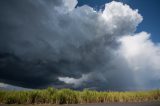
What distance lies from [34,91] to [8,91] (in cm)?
401

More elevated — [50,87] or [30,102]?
[50,87]

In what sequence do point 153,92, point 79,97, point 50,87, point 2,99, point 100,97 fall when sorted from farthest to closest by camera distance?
point 153,92 < point 100,97 < point 79,97 < point 50,87 < point 2,99

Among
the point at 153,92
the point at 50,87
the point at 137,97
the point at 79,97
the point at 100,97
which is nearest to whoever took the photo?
the point at 50,87

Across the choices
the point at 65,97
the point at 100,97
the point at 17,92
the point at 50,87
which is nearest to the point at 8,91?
the point at 17,92

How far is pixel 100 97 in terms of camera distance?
45312 millimetres

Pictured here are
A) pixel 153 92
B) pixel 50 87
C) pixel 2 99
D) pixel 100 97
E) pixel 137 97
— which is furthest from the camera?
pixel 153 92

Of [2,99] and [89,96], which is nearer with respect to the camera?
[2,99]

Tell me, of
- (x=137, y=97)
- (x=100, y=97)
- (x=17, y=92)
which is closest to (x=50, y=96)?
(x=17, y=92)

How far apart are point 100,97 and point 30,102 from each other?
47.5 ft

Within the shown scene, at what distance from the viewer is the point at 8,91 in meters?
36.5

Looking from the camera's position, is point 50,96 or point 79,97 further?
point 79,97

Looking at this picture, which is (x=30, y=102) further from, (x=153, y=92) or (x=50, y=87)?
(x=153, y=92)

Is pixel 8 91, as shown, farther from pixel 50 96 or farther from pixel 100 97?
pixel 100 97

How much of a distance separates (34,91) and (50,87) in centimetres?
263
